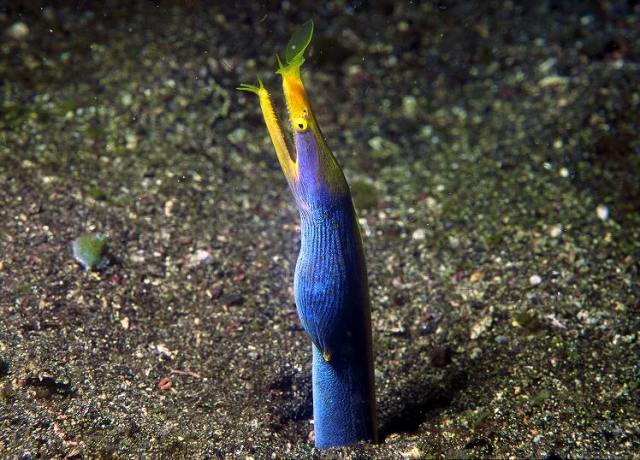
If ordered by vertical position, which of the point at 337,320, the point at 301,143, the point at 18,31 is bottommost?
the point at 337,320

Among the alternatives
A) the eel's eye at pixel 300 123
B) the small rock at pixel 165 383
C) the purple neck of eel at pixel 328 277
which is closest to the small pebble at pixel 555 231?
the purple neck of eel at pixel 328 277

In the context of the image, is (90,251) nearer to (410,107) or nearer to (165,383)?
(165,383)

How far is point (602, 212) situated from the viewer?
147 inches

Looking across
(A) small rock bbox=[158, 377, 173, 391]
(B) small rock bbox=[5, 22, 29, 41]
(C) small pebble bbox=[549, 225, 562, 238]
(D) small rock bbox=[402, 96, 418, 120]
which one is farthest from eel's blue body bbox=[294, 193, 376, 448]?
(B) small rock bbox=[5, 22, 29, 41]

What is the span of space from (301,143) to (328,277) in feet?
1.64

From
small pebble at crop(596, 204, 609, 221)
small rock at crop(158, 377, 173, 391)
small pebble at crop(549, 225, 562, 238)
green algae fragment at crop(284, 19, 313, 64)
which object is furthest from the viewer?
small pebble at crop(596, 204, 609, 221)

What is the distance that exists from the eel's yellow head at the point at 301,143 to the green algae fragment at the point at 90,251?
1.69 m

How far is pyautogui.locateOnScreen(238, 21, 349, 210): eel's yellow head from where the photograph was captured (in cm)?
180

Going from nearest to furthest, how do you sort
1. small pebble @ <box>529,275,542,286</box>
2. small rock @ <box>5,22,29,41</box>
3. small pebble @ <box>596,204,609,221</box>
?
1. small pebble @ <box>529,275,542,286</box>
2. small pebble @ <box>596,204,609,221</box>
3. small rock @ <box>5,22,29,41</box>

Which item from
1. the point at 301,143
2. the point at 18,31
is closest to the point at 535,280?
the point at 301,143

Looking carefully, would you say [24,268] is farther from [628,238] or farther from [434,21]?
[434,21]

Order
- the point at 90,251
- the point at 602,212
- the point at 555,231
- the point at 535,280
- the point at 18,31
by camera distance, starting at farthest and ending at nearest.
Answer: the point at 18,31 → the point at 602,212 → the point at 555,231 → the point at 535,280 → the point at 90,251

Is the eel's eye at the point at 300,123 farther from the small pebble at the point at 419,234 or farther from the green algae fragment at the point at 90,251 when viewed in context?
the small pebble at the point at 419,234

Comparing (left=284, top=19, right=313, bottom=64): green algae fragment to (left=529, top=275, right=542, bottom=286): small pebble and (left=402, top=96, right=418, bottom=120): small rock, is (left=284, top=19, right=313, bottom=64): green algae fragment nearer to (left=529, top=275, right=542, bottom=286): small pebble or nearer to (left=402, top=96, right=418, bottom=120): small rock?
(left=529, top=275, right=542, bottom=286): small pebble
